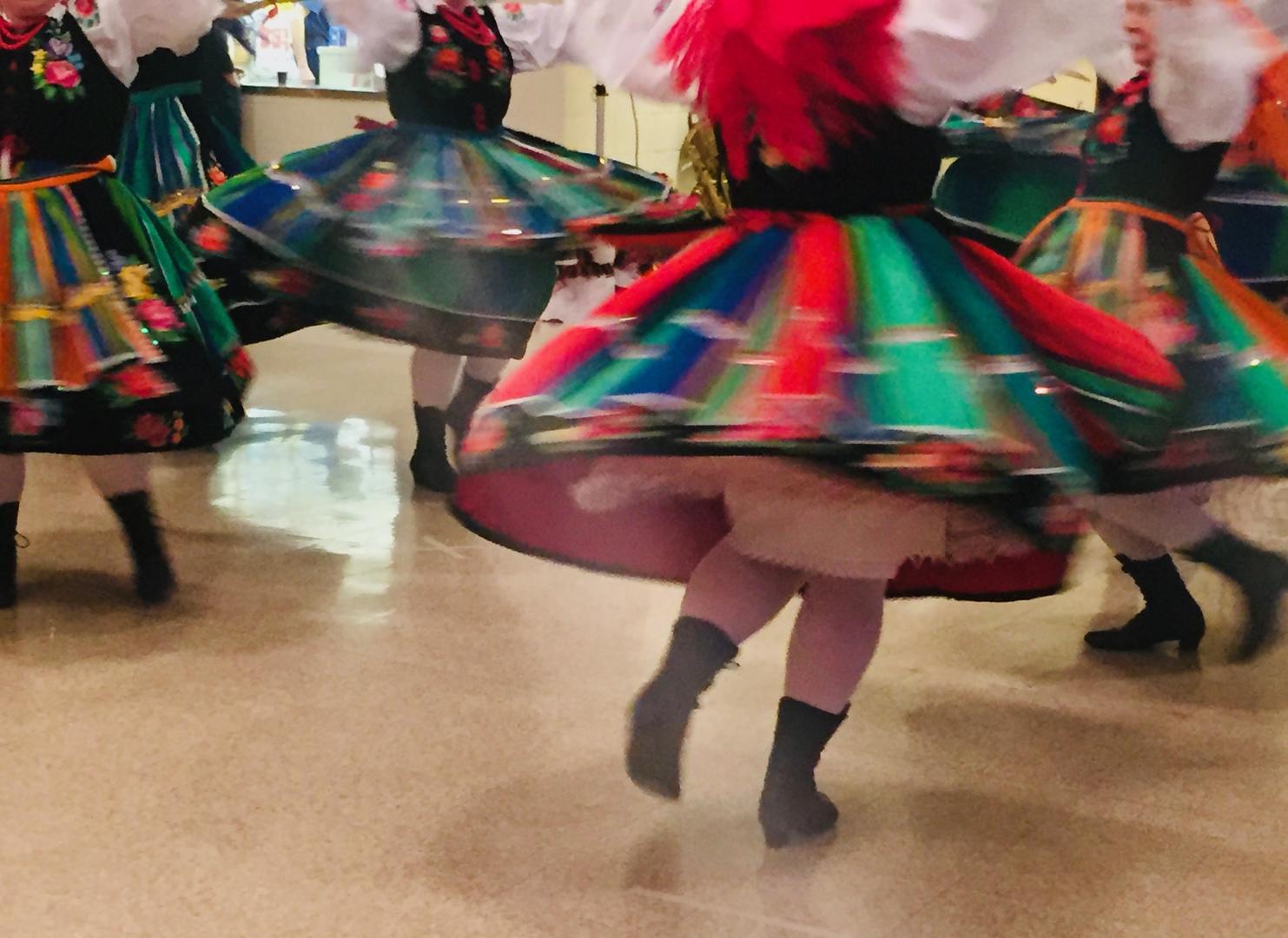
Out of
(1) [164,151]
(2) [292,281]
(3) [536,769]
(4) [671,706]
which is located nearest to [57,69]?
(2) [292,281]

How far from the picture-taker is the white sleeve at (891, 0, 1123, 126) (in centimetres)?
123

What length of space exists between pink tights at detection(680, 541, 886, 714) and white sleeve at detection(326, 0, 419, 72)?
1559mm

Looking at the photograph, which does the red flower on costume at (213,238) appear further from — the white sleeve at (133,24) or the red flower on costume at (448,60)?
the red flower on costume at (448,60)

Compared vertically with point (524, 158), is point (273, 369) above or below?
below

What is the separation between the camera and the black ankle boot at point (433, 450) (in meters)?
2.91

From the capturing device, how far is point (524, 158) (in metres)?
2.63

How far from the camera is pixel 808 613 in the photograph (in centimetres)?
145

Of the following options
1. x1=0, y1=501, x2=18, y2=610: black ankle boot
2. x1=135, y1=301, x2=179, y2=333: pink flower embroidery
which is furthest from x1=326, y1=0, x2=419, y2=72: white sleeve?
x1=0, y1=501, x2=18, y2=610: black ankle boot

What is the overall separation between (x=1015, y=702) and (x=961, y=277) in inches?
32.7

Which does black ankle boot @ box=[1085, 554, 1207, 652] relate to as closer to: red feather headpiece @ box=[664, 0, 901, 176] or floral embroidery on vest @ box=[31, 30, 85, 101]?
red feather headpiece @ box=[664, 0, 901, 176]

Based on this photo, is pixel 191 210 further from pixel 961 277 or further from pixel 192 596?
pixel 961 277

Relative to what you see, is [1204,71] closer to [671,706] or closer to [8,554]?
[671,706]

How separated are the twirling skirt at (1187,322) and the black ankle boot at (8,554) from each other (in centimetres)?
157

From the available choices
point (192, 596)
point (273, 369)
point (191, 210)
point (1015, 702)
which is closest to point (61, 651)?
point (192, 596)
